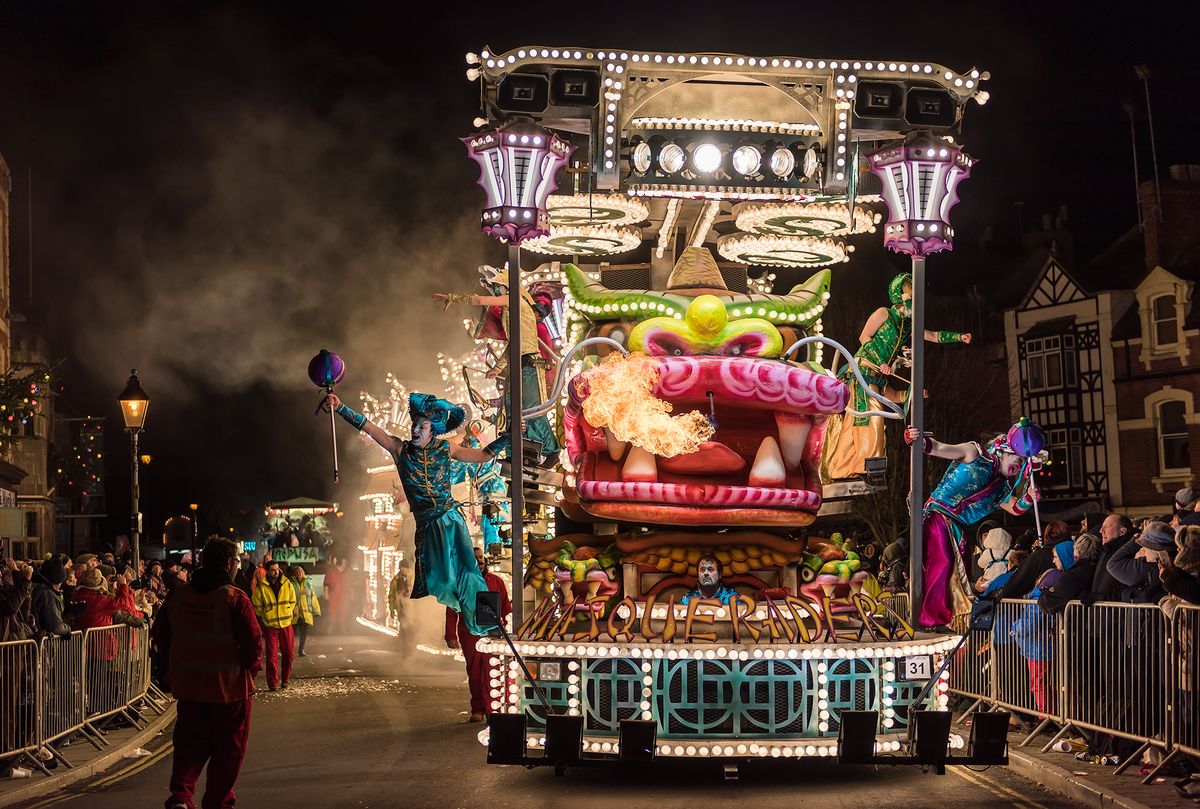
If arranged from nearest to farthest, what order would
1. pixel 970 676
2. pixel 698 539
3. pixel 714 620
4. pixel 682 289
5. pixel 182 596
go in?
pixel 182 596, pixel 714 620, pixel 698 539, pixel 682 289, pixel 970 676

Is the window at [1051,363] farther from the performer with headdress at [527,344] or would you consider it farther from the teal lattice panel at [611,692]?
the teal lattice panel at [611,692]

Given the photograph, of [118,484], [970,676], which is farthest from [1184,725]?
[118,484]

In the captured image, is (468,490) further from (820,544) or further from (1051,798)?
(1051,798)

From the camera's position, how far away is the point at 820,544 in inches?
464

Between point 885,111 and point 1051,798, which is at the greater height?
point 885,111

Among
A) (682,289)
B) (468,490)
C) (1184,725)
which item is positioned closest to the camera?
(1184,725)

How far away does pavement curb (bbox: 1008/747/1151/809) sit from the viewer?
9.37 metres

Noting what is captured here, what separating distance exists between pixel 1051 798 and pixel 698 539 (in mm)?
3086

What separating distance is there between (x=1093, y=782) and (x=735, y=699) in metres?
2.50

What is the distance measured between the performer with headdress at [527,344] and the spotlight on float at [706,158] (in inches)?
85.2

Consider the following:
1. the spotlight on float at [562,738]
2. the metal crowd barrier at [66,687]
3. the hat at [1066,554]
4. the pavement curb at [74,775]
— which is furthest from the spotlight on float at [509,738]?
the hat at [1066,554]

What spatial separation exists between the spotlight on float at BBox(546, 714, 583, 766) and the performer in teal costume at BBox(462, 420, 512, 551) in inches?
136

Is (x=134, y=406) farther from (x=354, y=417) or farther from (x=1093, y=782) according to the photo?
(x=1093, y=782)

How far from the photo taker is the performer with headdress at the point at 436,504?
12000 mm
